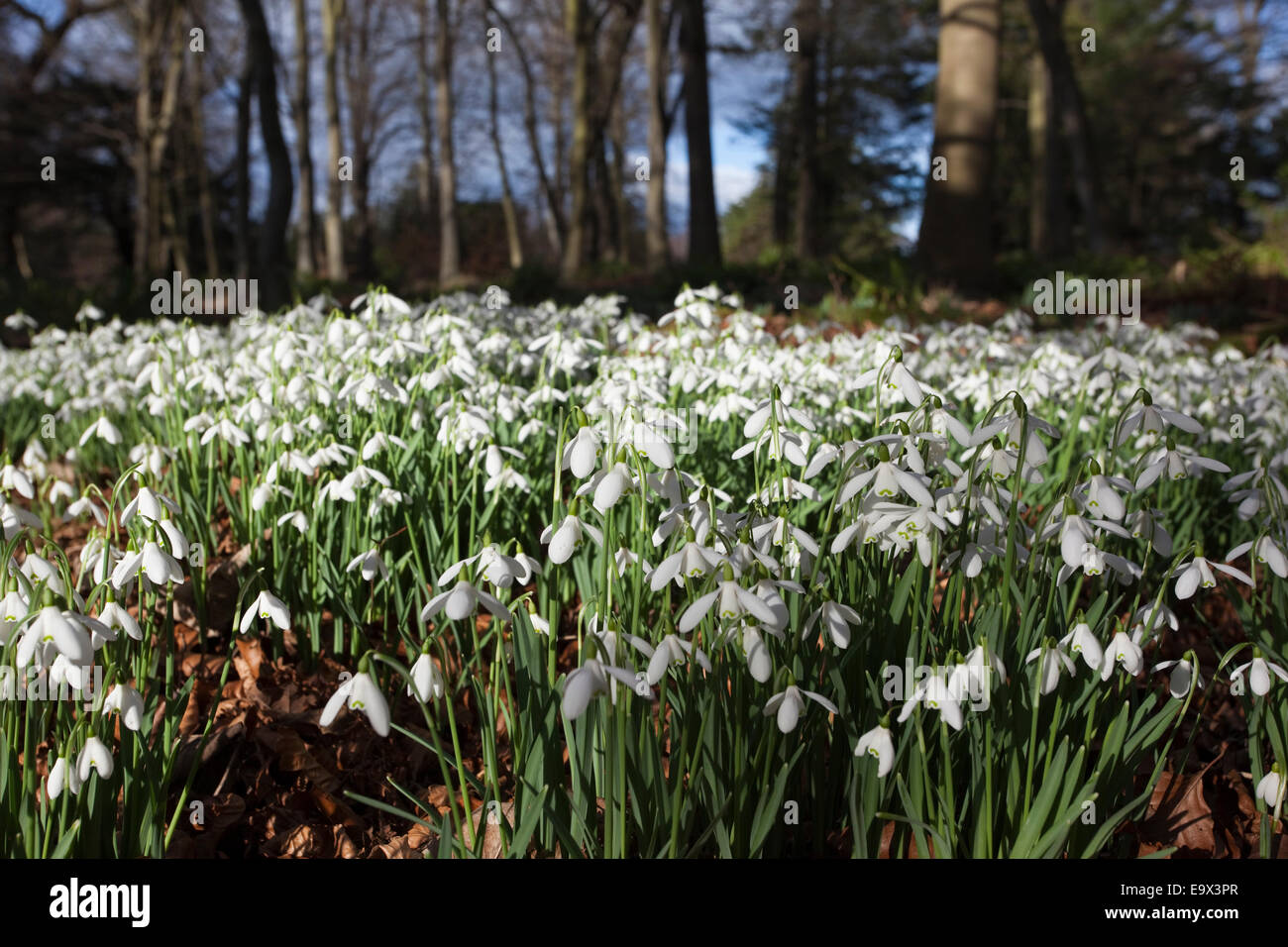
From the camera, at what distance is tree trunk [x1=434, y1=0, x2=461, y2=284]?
15.8 metres

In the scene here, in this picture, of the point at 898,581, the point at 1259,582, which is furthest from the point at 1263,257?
the point at 898,581

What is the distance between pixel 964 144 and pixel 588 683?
9.45 metres

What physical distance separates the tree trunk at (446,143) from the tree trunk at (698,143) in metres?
4.97

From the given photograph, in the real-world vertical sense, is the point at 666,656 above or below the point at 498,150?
below

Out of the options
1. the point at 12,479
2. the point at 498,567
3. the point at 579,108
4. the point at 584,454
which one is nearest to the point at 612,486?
the point at 584,454

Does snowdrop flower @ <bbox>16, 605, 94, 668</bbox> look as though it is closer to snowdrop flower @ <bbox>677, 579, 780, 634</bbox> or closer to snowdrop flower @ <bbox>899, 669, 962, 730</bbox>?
snowdrop flower @ <bbox>677, 579, 780, 634</bbox>

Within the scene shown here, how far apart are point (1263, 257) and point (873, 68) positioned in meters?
17.2

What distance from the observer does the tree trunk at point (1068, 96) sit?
14359 mm

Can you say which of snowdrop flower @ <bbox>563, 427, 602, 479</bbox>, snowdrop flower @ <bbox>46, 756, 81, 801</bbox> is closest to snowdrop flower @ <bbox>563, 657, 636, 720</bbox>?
snowdrop flower @ <bbox>563, 427, 602, 479</bbox>

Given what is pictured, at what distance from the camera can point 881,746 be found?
1461 millimetres

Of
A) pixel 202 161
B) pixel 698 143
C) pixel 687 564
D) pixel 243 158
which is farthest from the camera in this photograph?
pixel 202 161

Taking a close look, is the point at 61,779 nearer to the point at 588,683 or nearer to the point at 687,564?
the point at 588,683

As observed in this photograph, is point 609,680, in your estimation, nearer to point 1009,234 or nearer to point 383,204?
point 1009,234

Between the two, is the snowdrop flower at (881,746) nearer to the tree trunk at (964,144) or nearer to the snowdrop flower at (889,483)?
the snowdrop flower at (889,483)
